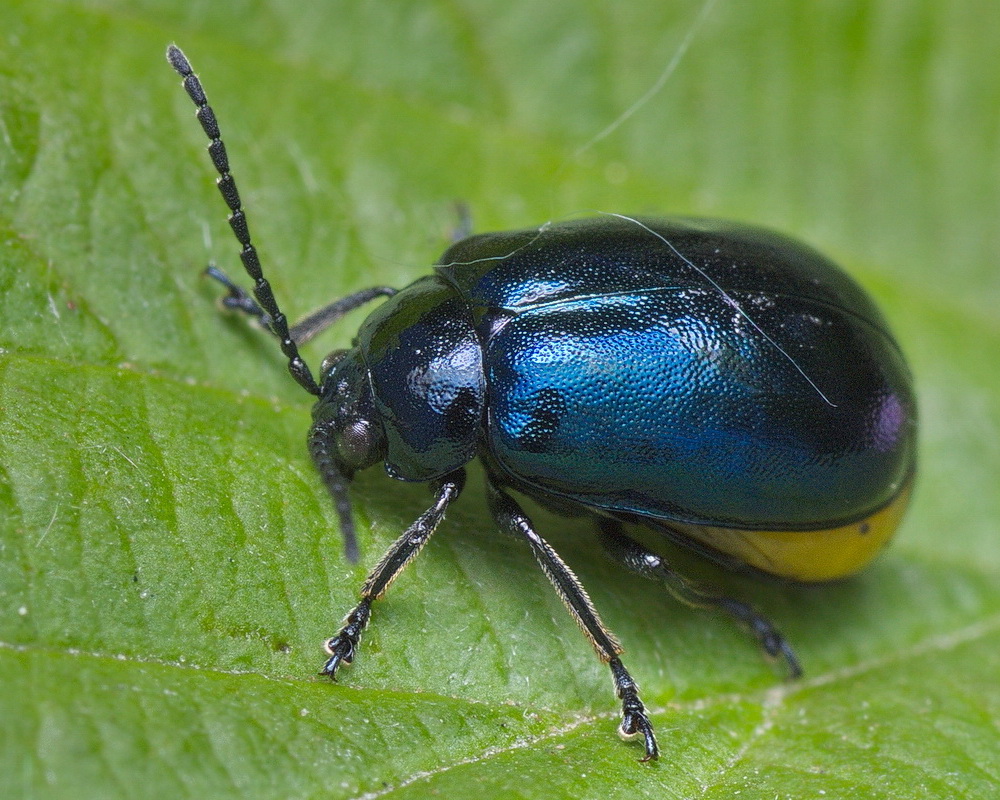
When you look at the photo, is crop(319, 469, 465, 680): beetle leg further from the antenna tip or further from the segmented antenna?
the antenna tip

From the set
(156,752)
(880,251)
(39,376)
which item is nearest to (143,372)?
(39,376)

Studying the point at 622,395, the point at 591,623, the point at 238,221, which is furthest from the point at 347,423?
the point at 591,623

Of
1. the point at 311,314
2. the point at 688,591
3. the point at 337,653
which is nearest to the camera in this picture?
the point at 337,653

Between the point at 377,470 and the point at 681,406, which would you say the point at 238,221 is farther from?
the point at 681,406

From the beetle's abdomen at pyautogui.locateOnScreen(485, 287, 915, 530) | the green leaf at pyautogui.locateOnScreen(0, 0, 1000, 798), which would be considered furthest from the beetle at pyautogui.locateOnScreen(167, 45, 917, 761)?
the green leaf at pyautogui.locateOnScreen(0, 0, 1000, 798)

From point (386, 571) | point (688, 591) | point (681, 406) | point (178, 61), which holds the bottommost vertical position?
point (688, 591)
